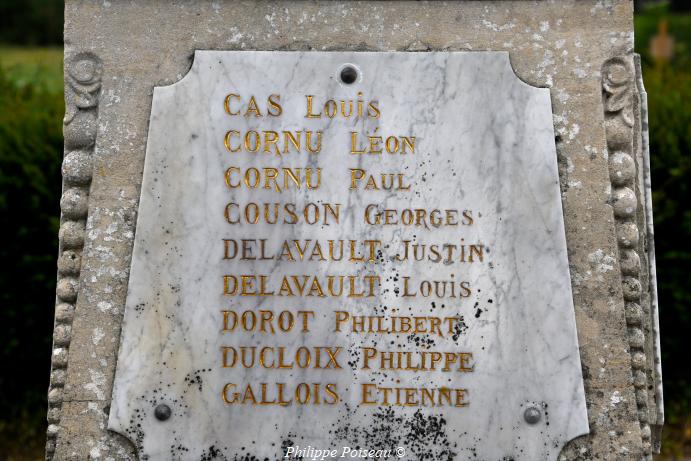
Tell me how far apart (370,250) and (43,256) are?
2884 mm

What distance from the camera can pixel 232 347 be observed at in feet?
11.6

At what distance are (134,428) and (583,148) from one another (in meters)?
1.95

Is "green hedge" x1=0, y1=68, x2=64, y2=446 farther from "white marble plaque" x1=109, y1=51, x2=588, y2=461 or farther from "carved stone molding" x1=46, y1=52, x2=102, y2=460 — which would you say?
"white marble plaque" x1=109, y1=51, x2=588, y2=461

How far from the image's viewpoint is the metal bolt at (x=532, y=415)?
11.5 feet

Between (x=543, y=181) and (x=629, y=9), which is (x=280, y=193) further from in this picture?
(x=629, y=9)

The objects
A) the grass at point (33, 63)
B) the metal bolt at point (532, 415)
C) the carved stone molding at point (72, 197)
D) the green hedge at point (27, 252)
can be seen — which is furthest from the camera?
the grass at point (33, 63)

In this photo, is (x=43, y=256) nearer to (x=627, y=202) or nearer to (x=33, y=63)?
(x=627, y=202)

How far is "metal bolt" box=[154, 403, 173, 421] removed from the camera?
139 inches

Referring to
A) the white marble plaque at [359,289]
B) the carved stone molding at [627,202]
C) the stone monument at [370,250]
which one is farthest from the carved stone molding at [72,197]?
the carved stone molding at [627,202]

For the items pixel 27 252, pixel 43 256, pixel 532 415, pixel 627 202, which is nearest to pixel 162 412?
pixel 532 415

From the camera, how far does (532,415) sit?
349 cm

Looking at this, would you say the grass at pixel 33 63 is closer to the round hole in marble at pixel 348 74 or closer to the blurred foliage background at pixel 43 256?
the blurred foliage background at pixel 43 256

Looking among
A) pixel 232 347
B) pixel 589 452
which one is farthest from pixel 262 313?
pixel 589 452

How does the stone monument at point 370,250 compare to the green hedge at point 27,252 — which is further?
the green hedge at point 27,252
